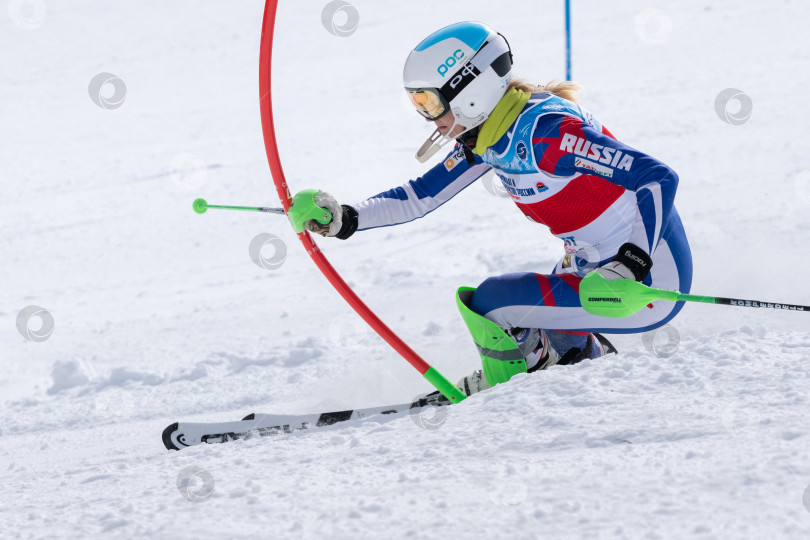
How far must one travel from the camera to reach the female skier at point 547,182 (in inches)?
133

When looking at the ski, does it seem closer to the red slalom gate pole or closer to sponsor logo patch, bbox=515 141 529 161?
the red slalom gate pole

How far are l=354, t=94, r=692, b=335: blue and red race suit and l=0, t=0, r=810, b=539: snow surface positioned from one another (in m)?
0.35

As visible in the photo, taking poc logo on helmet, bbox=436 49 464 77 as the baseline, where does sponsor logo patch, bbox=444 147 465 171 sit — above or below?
below

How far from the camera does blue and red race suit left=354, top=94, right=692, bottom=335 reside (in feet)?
11.1

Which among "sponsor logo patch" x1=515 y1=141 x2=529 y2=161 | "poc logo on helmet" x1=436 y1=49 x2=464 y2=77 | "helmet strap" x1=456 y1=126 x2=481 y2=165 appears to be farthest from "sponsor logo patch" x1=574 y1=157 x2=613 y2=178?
"poc logo on helmet" x1=436 y1=49 x2=464 y2=77

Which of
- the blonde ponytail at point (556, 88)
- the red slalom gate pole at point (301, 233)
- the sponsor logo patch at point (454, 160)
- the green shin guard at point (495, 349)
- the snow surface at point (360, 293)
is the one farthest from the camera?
the sponsor logo patch at point (454, 160)

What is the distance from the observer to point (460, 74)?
3.64m

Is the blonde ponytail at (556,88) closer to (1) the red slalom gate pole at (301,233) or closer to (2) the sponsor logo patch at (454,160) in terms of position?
(2) the sponsor logo patch at (454,160)

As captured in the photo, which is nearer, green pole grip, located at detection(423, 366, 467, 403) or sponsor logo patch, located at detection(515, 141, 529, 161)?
sponsor logo patch, located at detection(515, 141, 529, 161)

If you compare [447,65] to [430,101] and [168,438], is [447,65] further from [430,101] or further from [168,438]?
[168,438]

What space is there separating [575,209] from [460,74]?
2.56 feet

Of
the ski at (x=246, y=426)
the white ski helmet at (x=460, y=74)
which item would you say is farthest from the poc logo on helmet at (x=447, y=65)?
the ski at (x=246, y=426)

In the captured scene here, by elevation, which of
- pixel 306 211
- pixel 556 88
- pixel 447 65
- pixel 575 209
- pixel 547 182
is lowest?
pixel 575 209

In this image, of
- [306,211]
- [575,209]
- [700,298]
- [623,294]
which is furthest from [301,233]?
[700,298]
